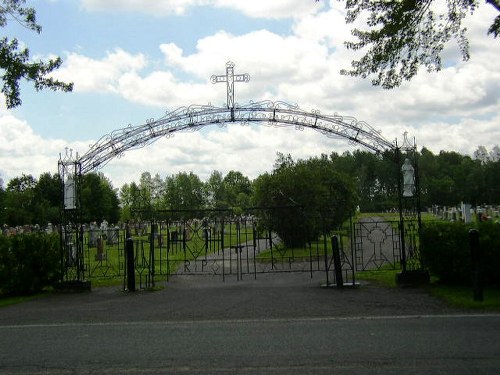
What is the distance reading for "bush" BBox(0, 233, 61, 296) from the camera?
13586 mm

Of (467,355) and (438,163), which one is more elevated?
(438,163)

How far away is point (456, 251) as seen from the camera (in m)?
12.1

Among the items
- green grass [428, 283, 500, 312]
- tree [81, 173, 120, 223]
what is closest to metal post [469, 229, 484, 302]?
green grass [428, 283, 500, 312]

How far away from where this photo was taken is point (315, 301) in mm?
11367

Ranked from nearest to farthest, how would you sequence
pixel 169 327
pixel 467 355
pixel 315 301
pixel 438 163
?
pixel 467 355 → pixel 169 327 → pixel 315 301 → pixel 438 163

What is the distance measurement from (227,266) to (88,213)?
56.2 m

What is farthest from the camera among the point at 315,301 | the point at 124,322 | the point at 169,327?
the point at 315,301

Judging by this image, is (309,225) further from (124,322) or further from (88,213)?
(88,213)

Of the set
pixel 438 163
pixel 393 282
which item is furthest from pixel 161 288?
pixel 438 163

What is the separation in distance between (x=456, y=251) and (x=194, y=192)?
72.1 m

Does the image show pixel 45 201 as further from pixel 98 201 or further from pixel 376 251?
pixel 376 251

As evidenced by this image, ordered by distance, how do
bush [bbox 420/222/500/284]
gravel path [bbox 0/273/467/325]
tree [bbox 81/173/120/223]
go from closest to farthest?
gravel path [bbox 0/273/467/325] < bush [bbox 420/222/500/284] < tree [bbox 81/173/120/223]

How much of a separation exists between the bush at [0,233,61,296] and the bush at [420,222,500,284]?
9140mm

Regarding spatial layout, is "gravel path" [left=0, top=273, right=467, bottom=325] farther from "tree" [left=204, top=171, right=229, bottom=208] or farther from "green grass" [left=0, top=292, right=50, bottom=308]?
"tree" [left=204, top=171, right=229, bottom=208]
